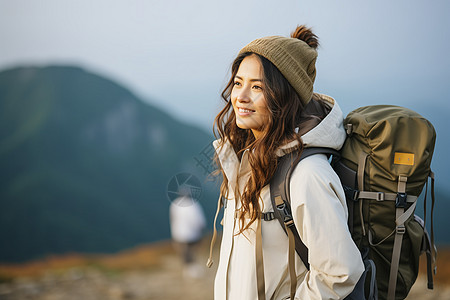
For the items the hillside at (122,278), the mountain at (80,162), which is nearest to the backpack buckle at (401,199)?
the hillside at (122,278)

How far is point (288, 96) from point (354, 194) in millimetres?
351

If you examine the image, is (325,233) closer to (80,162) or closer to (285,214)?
(285,214)

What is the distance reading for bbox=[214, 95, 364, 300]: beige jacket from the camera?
997 mm

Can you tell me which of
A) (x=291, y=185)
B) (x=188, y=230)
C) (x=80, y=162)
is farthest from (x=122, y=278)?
(x=291, y=185)

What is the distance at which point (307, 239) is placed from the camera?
40.2 inches

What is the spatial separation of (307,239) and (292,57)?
53 centimetres

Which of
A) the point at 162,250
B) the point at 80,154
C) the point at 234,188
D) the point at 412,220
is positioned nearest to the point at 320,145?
the point at 234,188

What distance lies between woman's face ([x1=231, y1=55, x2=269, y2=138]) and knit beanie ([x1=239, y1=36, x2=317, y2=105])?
0.04m

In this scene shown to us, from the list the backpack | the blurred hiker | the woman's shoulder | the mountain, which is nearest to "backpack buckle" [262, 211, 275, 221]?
the backpack

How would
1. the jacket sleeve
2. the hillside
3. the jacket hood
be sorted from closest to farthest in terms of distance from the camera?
the jacket sleeve, the jacket hood, the hillside

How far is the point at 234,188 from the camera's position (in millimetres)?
1246

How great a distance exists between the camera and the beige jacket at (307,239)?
39.2 inches

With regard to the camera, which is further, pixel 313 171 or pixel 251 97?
pixel 251 97

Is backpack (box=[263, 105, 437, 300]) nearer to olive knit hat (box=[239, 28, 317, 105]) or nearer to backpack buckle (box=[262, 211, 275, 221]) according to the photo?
backpack buckle (box=[262, 211, 275, 221])
